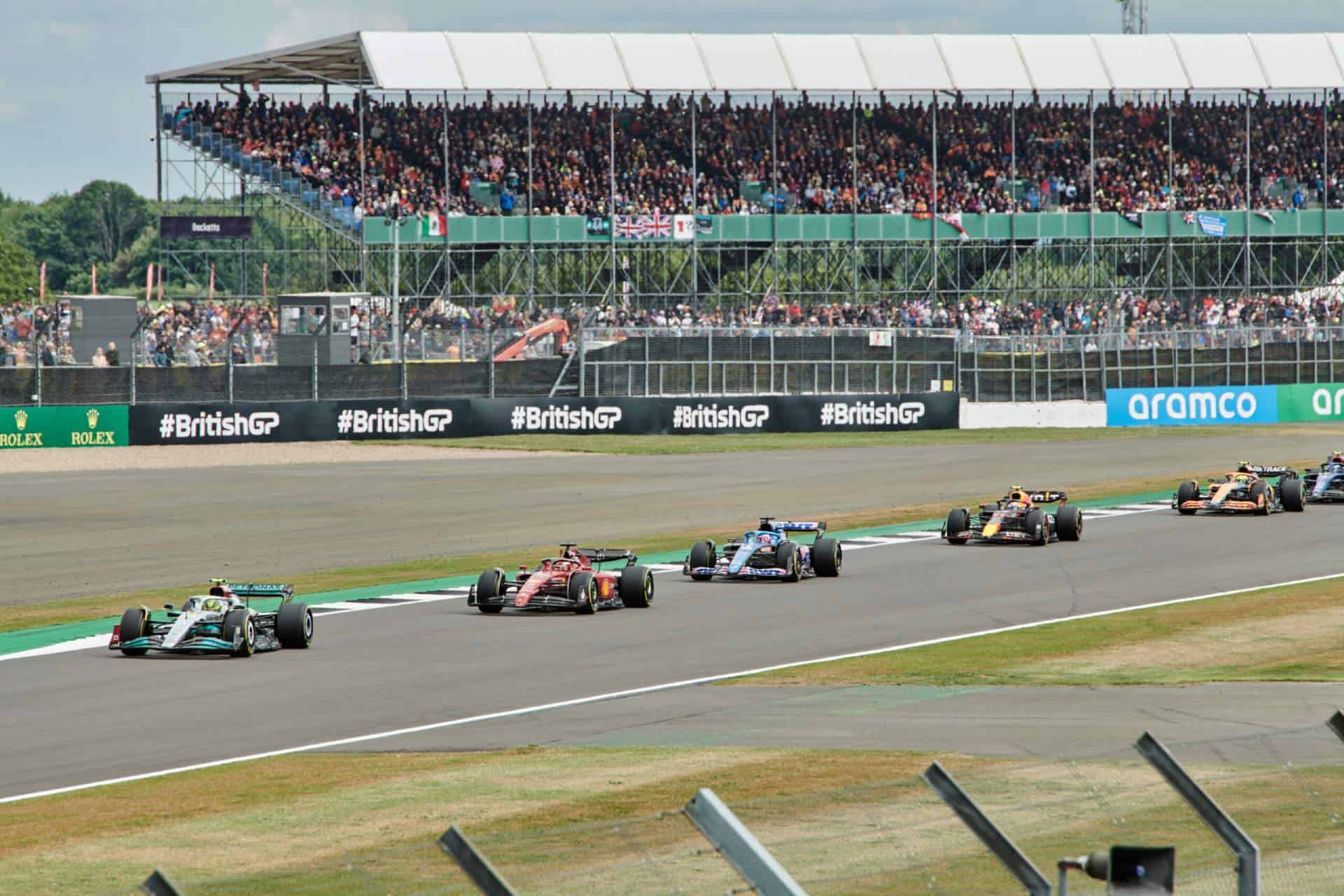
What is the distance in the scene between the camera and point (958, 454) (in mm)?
46875

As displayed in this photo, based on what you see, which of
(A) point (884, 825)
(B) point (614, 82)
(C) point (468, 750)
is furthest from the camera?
(B) point (614, 82)

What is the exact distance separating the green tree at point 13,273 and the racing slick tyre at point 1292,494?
105 m

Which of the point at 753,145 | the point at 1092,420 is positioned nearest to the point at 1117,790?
the point at 1092,420

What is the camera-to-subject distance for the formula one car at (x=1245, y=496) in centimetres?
3256

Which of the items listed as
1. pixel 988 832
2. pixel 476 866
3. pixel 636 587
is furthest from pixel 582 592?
pixel 476 866

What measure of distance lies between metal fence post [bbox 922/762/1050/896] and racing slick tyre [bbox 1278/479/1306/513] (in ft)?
94.4

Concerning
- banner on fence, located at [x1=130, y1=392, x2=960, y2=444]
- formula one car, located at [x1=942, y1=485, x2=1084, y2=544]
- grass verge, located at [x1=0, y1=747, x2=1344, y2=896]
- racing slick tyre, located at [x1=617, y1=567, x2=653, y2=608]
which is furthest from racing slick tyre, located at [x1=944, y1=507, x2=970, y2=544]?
banner on fence, located at [x1=130, y1=392, x2=960, y2=444]

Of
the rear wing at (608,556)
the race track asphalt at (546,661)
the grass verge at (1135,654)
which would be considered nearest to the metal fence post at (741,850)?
the race track asphalt at (546,661)

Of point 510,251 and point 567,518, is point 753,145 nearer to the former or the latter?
point 510,251

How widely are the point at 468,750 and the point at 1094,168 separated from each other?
63.9m

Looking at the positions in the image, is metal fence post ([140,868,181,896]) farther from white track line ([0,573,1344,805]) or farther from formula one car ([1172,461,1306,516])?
formula one car ([1172,461,1306,516])

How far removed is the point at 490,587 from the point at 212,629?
3770mm

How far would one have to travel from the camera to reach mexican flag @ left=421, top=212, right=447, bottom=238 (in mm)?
65562

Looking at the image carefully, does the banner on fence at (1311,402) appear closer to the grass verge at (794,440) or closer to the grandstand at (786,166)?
the grass verge at (794,440)
